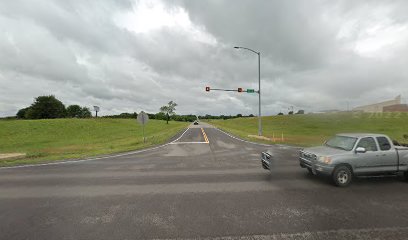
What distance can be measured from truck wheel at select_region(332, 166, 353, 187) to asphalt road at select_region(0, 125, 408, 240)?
277 millimetres

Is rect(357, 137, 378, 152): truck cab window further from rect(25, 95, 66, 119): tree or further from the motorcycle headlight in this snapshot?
rect(25, 95, 66, 119): tree

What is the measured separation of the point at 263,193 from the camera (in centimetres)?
684

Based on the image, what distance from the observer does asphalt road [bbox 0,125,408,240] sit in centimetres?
454

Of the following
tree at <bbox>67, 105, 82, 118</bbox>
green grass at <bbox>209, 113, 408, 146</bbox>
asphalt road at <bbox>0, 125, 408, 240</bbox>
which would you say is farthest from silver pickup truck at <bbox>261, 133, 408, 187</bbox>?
tree at <bbox>67, 105, 82, 118</bbox>

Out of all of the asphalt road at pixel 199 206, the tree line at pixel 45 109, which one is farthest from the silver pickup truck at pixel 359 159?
the tree line at pixel 45 109

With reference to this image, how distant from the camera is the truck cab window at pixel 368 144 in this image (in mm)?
7851

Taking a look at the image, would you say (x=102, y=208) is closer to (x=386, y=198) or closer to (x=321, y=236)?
(x=321, y=236)

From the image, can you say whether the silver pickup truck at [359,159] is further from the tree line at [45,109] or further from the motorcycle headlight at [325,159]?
the tree line at [45,109]

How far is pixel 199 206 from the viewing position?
5852 millimetres

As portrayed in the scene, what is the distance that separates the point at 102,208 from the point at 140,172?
4.06 meters

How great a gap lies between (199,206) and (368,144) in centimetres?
620

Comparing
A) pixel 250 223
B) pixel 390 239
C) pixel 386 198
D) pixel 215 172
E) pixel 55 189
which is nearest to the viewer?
pixel 390 239

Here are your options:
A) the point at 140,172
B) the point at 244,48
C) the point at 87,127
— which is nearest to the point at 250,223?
the point at 140,172

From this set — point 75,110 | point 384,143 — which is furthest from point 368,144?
point 75,110
